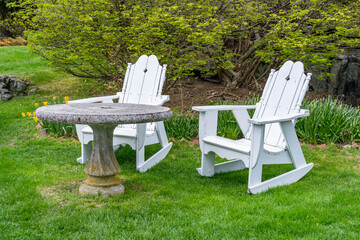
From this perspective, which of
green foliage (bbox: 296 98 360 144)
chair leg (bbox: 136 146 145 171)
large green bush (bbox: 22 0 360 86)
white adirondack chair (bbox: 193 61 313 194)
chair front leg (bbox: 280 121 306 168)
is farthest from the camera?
large green bush (bbox: 22 0 360 86)

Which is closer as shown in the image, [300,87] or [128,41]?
[300,87]

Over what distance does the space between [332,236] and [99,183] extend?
170 cm

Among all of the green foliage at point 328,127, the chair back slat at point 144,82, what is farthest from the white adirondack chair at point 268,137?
the green foliage at point 328,127

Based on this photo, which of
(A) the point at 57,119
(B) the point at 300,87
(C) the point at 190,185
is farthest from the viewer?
(B) the point at 300,87

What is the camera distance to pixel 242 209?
8.39 ft

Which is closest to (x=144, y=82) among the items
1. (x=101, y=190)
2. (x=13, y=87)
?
(x=101, y=190)

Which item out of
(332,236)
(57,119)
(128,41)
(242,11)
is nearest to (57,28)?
(128,41)

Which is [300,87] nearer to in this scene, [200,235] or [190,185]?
[190,185]

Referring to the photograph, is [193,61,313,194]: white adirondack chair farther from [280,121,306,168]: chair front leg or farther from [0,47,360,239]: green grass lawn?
[0,47,360,239]: green grass lawn

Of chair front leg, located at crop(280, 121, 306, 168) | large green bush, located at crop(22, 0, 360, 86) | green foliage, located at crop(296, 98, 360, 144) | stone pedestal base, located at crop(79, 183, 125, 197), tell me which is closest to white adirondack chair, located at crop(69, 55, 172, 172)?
stone pedestal base, located at crop(79, 183, 125, 197)

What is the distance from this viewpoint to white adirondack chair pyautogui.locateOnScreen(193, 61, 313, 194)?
2893 mm

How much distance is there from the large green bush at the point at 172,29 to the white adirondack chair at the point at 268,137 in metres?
1.68

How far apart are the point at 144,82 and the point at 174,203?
186 centimetres

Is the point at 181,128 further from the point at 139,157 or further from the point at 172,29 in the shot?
the point at 172,29
